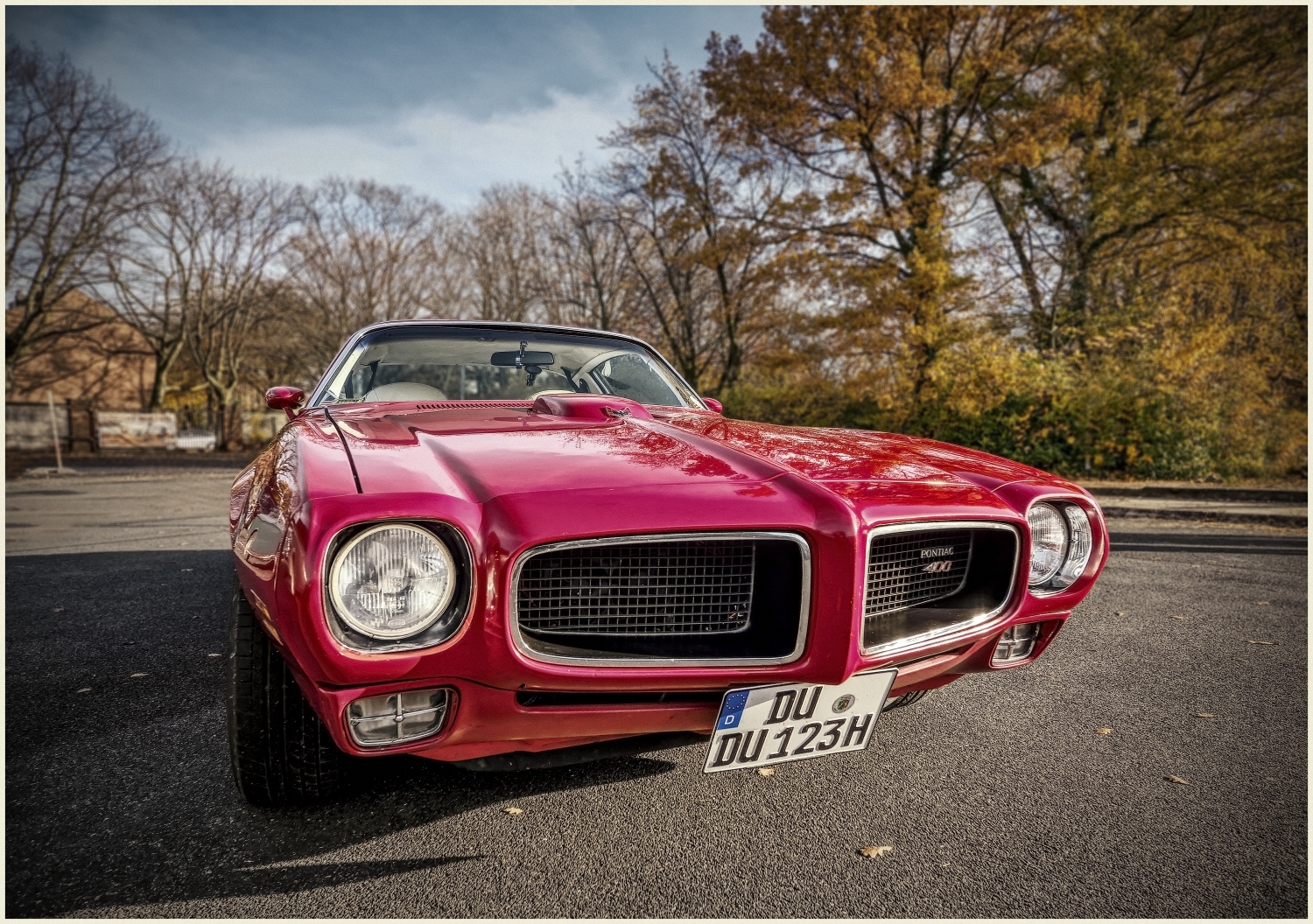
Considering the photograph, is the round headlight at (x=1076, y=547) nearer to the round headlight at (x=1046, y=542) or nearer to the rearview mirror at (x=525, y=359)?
the round headlight at (x=1046, y=542)

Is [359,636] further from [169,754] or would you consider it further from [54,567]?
[54,567]

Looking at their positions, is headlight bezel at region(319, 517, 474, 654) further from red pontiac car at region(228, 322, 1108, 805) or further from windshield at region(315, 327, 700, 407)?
windshield at region(315, 327, 700, 407)

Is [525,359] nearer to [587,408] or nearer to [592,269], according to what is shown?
[587,408]

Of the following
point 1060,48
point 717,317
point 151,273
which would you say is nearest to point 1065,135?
point 1060,48

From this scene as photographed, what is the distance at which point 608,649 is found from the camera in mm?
1543

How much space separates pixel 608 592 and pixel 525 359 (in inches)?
69.6

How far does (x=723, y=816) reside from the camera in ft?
5.98

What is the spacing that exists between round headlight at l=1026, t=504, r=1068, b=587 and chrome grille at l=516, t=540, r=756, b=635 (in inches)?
35.9

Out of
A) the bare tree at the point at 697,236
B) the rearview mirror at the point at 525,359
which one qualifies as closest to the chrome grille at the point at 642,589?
the rearview mirror at the point at 525,359

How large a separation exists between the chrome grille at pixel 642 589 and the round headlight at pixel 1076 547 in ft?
3.29

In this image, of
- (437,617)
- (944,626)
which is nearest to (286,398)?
(437,617)

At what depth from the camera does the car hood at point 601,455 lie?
155cm

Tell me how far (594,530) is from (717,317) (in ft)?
46.7

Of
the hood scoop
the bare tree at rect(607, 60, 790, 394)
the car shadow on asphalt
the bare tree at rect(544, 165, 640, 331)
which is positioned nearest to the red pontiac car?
the car shadow on asphalt
